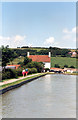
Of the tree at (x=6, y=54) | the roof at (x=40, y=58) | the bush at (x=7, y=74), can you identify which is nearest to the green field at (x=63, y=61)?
the roof at (x=40, y=58)

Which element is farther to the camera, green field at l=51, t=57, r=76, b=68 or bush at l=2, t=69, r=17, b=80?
green field at l=51, t=57, r=76, b=68

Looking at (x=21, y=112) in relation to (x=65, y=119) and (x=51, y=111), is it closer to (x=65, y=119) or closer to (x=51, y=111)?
(x=51, y=111)

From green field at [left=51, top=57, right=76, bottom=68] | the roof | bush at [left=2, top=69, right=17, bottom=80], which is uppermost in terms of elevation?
the roof

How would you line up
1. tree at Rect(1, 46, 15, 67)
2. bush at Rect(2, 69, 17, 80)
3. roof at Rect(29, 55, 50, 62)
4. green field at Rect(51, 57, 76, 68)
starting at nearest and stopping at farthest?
1. bush at Rect(2, 69, 17, 80)
2. tree at Rect(1, 46, 15, 67)
3. roof at Rect(29, 55, 50, 62)
4. green field at Rect(51, 57, 76, 68)

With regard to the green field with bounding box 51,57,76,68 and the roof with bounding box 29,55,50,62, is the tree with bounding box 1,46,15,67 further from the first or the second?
the green field with bounding box 51,57,76,68

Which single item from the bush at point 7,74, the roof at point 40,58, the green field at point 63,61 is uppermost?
the roof at point 40,58

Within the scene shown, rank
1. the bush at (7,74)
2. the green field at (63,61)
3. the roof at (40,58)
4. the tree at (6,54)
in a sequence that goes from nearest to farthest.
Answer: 1. the bush at (7,74)
2. the tree at (6,54)
3. the roof at (40,58)
4. the green field at (63,61)

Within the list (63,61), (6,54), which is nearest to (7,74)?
(6,54)

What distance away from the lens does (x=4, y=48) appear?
4038 centimetres

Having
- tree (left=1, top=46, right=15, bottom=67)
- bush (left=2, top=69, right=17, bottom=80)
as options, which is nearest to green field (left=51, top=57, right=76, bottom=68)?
tree (left=1, top=46, right=15, bottom=67)

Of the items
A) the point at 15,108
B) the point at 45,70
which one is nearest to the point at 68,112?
the point at 15,108

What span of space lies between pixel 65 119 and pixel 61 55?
131386mm

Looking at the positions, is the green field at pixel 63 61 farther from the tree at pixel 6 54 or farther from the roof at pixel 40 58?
the tree at pixel 6 54

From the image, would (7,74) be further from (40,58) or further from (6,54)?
(40,58)
